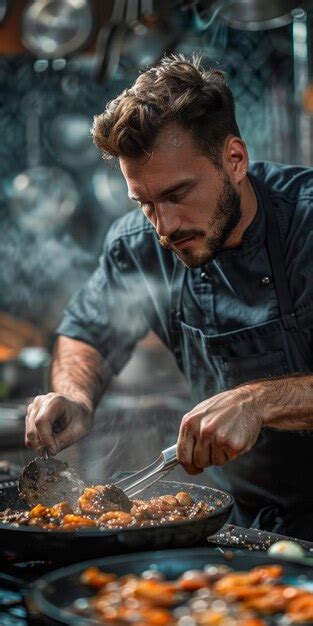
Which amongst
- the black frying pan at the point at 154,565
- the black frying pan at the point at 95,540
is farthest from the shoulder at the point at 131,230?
the black frying pan at the point at 154,565

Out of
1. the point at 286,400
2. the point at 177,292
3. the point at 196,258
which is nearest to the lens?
the point at 286,400

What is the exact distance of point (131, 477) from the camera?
8.45ft

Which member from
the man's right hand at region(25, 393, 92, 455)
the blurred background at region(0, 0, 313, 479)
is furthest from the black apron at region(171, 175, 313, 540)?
the blurred background at region(0, 0, 313, 479)

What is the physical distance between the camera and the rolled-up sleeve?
3.57 m

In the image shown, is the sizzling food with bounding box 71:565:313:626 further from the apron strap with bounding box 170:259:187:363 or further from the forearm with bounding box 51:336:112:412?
the apron strap with bounding box 170:259:187:363

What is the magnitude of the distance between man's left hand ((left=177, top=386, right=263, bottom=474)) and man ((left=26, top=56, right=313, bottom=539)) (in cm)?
3

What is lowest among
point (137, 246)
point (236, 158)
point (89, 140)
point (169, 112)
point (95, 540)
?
point (95, 540)

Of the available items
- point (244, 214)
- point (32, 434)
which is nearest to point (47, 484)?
point (32, 434)

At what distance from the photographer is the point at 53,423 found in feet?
9.53

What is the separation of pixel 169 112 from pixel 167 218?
0.32m

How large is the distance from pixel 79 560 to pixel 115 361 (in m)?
1.61

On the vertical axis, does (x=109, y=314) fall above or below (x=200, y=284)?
below

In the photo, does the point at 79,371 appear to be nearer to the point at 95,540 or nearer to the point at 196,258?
the point at 196,258

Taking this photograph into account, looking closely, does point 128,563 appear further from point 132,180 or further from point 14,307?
point 14,307
